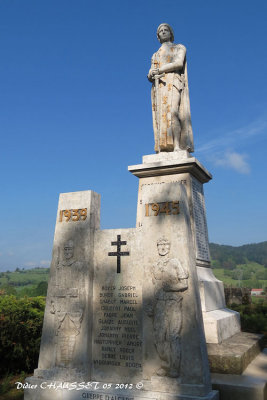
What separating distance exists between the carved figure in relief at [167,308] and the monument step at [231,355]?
108 centimetres

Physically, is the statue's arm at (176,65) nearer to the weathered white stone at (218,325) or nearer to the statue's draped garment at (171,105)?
the statue's draped garment at (171,105)

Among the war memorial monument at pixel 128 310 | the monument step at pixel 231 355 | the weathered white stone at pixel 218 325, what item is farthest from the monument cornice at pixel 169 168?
the monument step at pixel 231 355

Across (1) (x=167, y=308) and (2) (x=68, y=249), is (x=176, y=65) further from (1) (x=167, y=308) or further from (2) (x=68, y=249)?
(1) (x=167, y=308)

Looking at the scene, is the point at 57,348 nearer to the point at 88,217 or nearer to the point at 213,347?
the point at 88,217

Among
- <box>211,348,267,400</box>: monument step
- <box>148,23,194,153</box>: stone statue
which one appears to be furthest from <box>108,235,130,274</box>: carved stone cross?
<box>148,23,194,153</box>: stone statue

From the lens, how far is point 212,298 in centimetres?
675

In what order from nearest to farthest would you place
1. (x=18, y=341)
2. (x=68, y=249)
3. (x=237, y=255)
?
(x=68, y=249)
(x=18, y=341)
(x=237, y=255)

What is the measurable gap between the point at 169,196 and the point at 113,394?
288 cm

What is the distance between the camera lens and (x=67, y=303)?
5680 mm

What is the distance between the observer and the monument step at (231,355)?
5367 millimetres

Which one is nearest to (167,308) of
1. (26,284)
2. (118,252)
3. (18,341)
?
(118,252)

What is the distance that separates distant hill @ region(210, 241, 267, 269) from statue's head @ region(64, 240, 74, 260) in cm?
9630

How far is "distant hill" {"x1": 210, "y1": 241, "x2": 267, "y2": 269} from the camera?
105725mm

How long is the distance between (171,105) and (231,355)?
5.28 m
